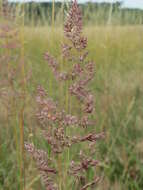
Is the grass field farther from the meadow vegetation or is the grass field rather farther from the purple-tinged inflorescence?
the purple-tinged inflorescence

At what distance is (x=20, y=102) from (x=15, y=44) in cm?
21

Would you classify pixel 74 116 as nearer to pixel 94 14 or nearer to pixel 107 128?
pixel 107 128

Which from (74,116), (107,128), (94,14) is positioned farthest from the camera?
(94,14)

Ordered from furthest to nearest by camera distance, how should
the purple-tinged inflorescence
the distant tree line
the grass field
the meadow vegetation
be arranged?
the distant tree line → the grass field → the meadow vegetation → the purple-tinged inflorescence

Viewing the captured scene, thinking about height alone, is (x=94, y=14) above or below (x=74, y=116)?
above

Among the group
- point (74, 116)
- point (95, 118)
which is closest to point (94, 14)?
point (95, 118)

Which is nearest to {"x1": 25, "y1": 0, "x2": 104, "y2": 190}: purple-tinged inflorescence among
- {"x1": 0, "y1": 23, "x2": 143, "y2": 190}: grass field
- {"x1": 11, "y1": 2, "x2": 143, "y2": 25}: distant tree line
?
{"x1": 0, "y1": 23, "x2": 143, "y2": 190}: grass field

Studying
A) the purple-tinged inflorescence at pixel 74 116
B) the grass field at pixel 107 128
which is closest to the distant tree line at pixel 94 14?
the grass field at pixel 107 128

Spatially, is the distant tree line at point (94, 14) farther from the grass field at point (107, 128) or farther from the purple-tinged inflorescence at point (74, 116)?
the purple-tinged inflorescence at point (74, 116)

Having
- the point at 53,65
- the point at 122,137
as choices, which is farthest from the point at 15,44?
the point at 122,137

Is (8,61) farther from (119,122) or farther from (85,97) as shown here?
(119,122)

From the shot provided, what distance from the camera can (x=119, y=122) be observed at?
2066mm

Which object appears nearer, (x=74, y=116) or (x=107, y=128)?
(x=74, y=116)

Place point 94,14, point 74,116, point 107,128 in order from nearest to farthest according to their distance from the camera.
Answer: point 74,116 < point 107,128 < point 94,14
